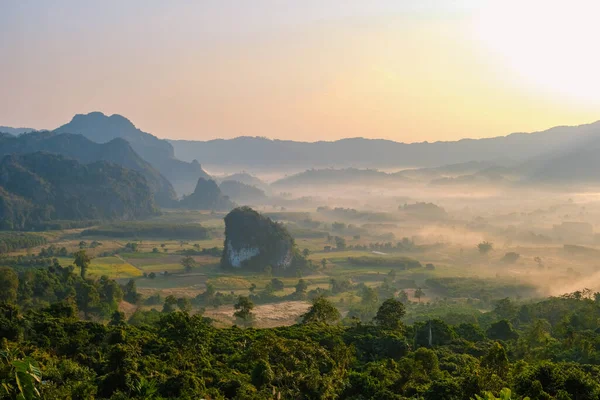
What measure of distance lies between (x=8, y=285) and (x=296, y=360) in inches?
1745

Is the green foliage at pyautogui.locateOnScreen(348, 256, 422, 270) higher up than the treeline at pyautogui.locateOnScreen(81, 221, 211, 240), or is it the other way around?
the treeline at pyautogui.locateOnScreen(81, 221, 211, 240)

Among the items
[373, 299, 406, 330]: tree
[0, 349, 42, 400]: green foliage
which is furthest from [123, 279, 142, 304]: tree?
[0, 349, 42, 400]: green foliage

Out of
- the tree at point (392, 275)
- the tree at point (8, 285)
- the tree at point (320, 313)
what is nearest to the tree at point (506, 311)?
the tree at point (320, 313)

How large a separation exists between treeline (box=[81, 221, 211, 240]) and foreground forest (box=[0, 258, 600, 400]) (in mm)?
106844

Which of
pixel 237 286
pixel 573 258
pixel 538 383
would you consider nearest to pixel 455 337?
pixel 538 383

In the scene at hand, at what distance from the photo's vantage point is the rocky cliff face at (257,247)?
358 feet

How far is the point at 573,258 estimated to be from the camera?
116 meters

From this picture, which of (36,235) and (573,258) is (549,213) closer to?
(573,258)

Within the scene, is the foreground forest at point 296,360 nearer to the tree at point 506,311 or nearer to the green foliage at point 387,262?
the tree at point 506,311

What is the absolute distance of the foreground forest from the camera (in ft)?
66.4

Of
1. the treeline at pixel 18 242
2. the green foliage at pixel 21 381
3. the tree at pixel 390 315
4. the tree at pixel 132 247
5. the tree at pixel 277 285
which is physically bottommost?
the tree at pixel 277 285

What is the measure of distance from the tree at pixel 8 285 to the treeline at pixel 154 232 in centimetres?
9342

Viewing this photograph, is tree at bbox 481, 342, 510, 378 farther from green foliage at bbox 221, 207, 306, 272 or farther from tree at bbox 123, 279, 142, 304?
green foliage at bbox 221, 207, 306, 272

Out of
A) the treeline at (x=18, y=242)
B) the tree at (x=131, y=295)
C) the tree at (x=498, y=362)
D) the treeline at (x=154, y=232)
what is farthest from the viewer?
the treeline at (x=154, y=232)
